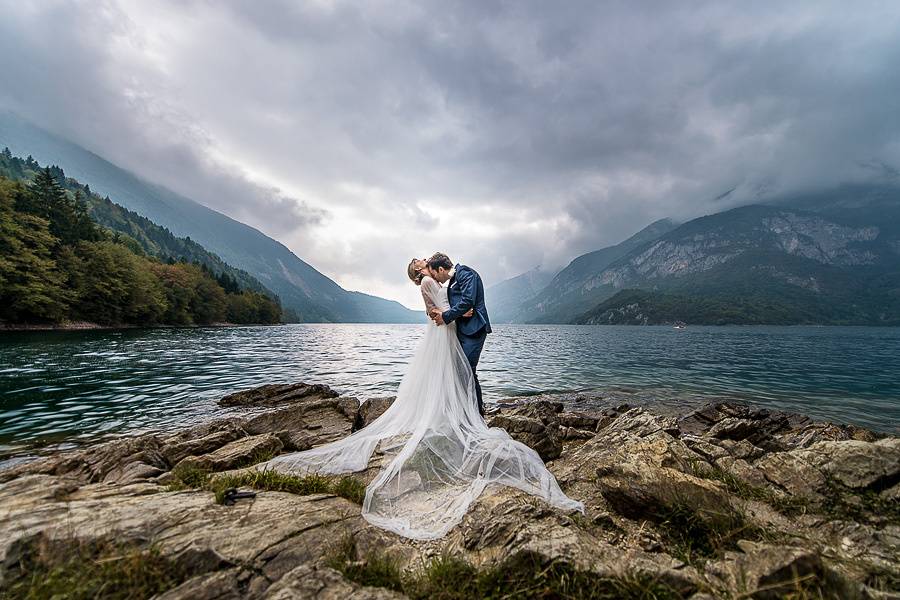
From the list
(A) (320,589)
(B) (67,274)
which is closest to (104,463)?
(A) (320,589)

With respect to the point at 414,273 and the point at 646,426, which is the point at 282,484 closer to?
the point at 414,273

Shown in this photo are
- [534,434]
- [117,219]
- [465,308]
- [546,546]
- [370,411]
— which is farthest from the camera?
[117,219]

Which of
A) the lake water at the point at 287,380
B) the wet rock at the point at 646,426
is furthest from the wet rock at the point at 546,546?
the lake water at the point at 287,380

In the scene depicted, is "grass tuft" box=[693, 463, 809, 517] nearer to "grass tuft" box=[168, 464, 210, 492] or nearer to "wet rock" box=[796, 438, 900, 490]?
"wet rock" box=[796, 438, 900, 490]

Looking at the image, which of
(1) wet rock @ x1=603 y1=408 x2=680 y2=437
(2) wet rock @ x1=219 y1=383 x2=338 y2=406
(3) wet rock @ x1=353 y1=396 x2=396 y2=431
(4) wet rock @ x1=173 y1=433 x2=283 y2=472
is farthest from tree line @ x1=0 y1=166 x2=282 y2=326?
(1) wet rock @ x1=603 y1=408 x2=680 y2=437

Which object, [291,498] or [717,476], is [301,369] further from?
[717,476]

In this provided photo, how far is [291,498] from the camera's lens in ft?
14.7

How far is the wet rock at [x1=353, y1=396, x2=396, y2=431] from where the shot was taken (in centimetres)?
1234

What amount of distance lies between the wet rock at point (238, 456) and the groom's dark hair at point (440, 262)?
5.41 metres

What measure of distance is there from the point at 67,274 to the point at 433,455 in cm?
7909

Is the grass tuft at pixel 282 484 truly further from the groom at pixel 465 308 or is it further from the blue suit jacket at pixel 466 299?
the blue suit jacket at pixel 466 299

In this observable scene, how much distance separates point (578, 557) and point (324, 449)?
5.06 m

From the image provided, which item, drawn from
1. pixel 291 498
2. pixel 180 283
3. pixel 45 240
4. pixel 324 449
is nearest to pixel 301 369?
pixel 324 449

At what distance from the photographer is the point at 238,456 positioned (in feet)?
22.5
